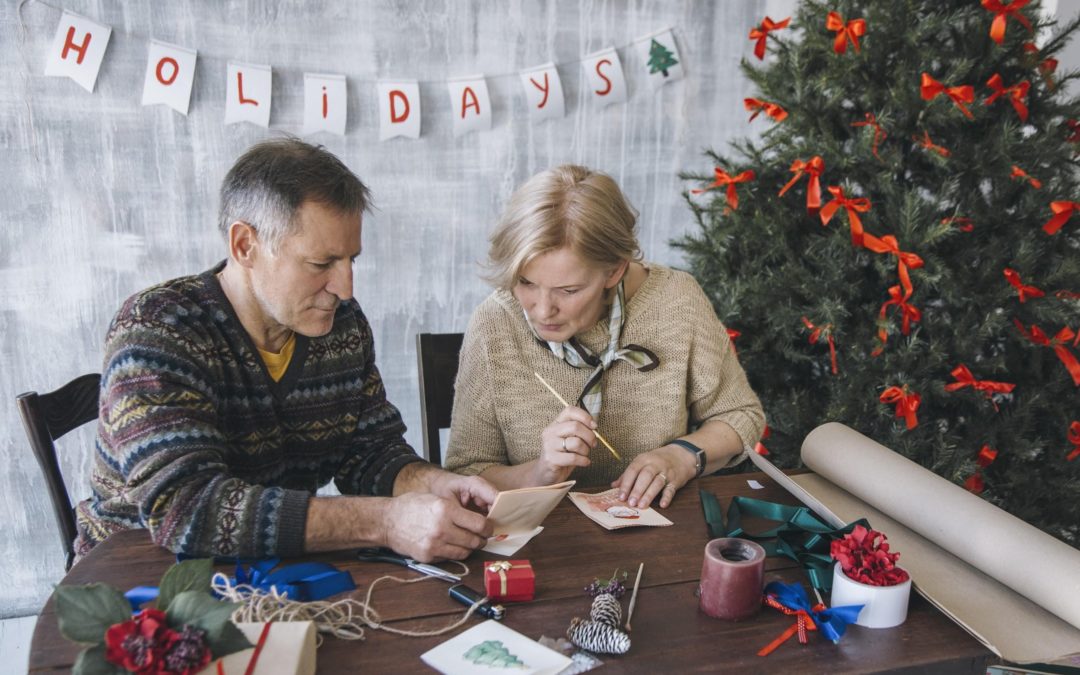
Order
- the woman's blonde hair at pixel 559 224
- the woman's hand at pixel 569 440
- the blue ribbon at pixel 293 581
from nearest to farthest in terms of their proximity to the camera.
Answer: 1. the blue ribbon at pixel 293 581
2. the woman's hand at pixel 569 440
3. the woman's blonde hair at pixel 559 224

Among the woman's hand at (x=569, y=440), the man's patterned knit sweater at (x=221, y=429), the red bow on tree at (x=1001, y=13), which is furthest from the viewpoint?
the red bow on tree at (x=1001, y=13)

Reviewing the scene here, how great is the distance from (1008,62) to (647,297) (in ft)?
3.67

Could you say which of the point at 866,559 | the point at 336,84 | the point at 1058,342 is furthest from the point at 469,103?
the point at 866,559

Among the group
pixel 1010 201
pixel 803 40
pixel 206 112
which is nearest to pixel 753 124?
pixel 803 40

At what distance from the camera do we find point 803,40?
6.98 feet

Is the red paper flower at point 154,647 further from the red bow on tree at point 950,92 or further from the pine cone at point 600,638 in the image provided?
the red bow on tree at point 950,92

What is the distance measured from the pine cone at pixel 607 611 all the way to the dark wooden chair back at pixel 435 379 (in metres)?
0.96

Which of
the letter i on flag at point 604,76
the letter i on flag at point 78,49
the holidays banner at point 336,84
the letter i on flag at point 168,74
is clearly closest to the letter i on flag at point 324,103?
the holidays banner at point 336,84

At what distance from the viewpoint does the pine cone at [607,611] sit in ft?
3.46

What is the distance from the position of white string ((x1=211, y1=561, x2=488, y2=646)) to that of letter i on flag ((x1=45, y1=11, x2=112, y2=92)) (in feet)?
6.56

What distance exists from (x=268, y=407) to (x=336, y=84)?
1.51 m

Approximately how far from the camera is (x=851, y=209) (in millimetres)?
2021

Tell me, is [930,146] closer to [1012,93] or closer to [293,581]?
[1012,93]

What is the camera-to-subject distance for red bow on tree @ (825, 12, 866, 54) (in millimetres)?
1966
